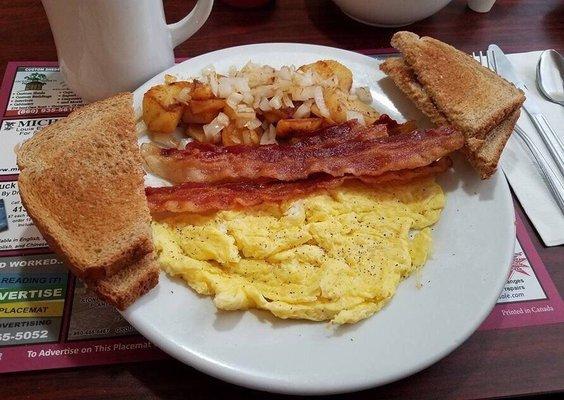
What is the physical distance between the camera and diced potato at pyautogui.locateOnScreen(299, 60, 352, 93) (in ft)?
6.15

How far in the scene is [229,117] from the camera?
69.0 inches

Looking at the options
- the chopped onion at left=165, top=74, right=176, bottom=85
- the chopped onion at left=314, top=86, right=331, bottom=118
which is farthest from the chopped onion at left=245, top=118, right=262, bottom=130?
the chopped onion at left=165, top=74, right=176, bottom=85

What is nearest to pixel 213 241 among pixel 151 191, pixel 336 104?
pixel 151 191

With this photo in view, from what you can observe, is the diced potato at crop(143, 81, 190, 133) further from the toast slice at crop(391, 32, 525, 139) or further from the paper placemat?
the toast slice at crop(391, 32, 525, 139)

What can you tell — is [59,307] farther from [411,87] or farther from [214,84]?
[411,87]

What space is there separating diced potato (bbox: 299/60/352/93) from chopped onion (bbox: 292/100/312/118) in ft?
0.53

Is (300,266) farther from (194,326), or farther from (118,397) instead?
(118,397)

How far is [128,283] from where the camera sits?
1.29 meters

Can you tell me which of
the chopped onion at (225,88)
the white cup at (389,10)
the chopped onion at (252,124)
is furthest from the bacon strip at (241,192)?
the white cup at (389,10)

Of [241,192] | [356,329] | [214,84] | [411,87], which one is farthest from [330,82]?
[356,329]

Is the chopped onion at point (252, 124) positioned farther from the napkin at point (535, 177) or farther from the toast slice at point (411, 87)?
the napkin at point (535, 177)

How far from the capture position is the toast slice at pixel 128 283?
4.16 feet

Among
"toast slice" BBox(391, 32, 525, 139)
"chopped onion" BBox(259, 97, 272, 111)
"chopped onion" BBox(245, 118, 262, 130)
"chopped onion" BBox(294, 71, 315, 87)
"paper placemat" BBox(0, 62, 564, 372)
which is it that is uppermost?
"toast slice" BBox(391, 32, 525, 139)

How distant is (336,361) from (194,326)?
357mm
